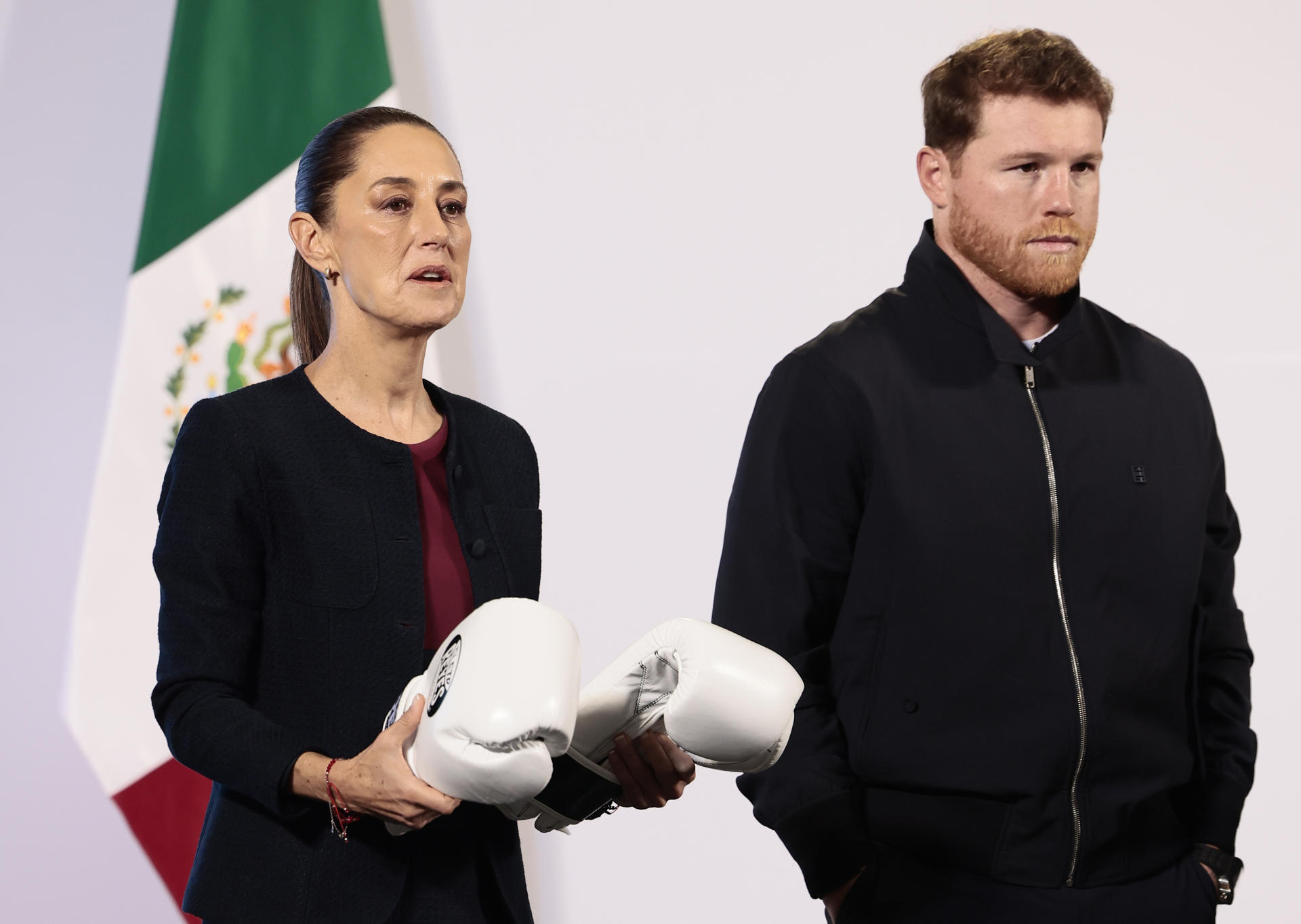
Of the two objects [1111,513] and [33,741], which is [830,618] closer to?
[1111,513]

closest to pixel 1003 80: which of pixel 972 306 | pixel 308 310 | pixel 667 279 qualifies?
pixel 972 306

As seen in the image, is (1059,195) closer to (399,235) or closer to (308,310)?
(399,235)

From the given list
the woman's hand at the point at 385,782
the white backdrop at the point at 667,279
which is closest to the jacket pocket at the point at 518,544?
the woman's hand at the point at 385,782

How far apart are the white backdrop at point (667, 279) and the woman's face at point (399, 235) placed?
140cm

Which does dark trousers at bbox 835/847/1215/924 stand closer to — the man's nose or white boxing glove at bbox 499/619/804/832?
white boxing glove at bbox 499/619/804/832

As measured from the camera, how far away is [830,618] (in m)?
1.45

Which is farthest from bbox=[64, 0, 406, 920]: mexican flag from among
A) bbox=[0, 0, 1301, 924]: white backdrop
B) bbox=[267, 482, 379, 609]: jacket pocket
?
bbox=[267, 482, 379, 609]: jacket pocket

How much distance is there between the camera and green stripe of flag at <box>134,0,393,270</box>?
8.57 feet

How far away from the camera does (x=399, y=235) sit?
125 centimetres

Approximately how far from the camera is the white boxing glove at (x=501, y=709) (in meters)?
0.98

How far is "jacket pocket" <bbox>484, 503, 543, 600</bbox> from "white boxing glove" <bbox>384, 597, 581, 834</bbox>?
0.74 ft

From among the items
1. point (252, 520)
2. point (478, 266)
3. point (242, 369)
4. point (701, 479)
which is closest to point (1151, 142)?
point (701, 479)

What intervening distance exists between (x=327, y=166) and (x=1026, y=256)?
0.74 meters

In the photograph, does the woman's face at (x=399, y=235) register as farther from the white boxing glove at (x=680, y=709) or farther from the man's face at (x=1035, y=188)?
the man's face at (x=1035, y=188)
